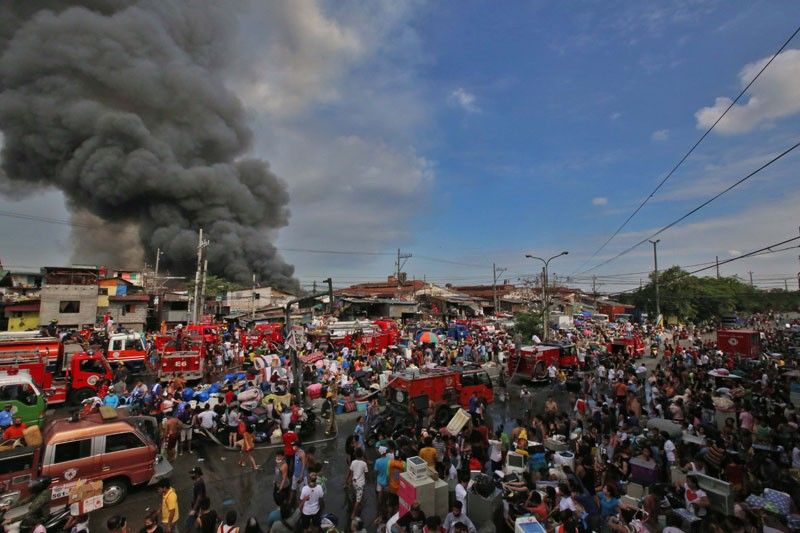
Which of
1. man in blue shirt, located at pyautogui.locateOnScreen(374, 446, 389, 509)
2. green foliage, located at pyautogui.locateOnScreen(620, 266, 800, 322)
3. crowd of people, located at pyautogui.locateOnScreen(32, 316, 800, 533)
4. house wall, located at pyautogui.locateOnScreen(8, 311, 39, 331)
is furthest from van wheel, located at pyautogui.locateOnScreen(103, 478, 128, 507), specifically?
green foliage, located at pyautogui.locateOnScreen(620, 266, 800, 322)

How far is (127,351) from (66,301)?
17467mm

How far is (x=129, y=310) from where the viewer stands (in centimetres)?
3475

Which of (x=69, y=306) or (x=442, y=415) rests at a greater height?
(x=69, y=306)

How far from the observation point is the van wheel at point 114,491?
781cm

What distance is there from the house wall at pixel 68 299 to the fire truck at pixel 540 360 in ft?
102

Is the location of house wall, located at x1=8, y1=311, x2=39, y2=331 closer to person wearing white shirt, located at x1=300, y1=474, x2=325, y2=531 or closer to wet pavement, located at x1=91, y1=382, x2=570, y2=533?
wet pavement, located at x1=91, y1=382, x2=570, y2=533

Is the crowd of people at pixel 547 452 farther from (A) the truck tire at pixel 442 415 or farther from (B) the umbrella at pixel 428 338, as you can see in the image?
(B) the umbrella at pixel 428 338

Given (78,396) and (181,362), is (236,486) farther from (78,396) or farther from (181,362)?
(181,362)

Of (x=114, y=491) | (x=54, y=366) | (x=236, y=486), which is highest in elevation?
(x=54, y=366)

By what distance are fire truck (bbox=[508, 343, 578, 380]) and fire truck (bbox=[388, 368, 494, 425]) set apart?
475cm

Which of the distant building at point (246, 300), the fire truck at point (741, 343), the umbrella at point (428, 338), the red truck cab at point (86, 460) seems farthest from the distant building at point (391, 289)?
the red truck cab at point (86, 460)

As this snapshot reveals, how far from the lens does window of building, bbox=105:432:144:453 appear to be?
793 centimetres

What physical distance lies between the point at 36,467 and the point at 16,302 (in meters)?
32.2

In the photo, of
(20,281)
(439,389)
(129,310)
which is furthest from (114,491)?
(20,281)
